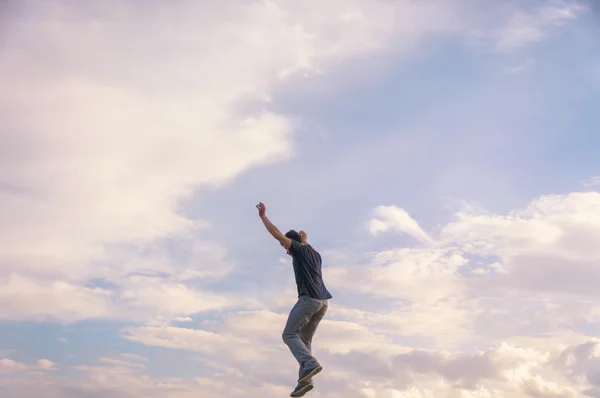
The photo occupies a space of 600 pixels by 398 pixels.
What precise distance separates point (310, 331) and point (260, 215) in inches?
142

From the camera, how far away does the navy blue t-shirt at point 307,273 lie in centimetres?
1596

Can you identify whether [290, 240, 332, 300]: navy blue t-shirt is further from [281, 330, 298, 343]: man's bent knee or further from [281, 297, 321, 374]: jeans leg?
[281, 330, 298, 343]: man's bent knee

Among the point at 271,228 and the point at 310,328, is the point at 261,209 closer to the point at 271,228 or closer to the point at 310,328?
the point at 271,228

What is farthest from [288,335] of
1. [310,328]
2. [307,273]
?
[307,273]

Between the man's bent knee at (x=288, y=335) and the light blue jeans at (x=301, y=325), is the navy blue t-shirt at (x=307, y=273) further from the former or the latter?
the man's bent knee at (x=288, y=335)

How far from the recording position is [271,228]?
15641 millimetres

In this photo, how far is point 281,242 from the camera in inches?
627

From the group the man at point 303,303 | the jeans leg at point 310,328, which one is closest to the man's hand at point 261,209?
the man at point 303,303

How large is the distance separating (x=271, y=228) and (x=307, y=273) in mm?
1645

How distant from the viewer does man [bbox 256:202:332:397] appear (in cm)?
1541

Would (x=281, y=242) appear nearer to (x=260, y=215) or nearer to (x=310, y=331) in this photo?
(x=260, y=215)

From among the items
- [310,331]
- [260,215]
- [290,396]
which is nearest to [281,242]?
[260,215]

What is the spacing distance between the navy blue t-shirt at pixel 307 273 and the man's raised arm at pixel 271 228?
29 cm

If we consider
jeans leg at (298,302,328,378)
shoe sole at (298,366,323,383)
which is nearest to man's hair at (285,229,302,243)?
jeans leg at (298,302,328,378)
